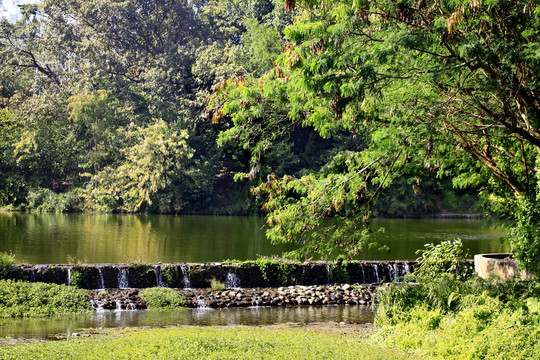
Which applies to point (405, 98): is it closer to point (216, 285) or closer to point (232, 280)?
point (216, 285)

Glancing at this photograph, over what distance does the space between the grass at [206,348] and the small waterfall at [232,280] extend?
6754 millimetres

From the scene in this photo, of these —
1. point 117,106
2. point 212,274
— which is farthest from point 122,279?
point 117,106

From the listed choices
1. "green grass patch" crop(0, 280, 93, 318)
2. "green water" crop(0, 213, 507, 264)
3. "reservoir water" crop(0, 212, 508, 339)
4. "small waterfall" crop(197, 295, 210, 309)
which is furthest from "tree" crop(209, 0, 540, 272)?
"green water" crop(0, 213, 507, 264)

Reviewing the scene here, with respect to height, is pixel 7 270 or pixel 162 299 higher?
pixel 7 270

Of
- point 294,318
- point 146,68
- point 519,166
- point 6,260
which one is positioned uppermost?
point 146,68

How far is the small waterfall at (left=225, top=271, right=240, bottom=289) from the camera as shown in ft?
53.7

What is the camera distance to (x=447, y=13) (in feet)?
28.8

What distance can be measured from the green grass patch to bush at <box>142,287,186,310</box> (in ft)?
4.47

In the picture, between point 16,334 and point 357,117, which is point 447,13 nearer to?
point 357,117

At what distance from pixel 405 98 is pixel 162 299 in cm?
753

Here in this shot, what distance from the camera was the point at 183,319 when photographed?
506 inches

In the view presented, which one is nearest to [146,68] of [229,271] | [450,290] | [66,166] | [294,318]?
[66,166]

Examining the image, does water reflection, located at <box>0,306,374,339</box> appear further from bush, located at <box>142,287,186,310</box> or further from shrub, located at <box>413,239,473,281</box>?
shrub, located at <box>413,239,473,281</box>

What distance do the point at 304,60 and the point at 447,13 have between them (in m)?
2.22
